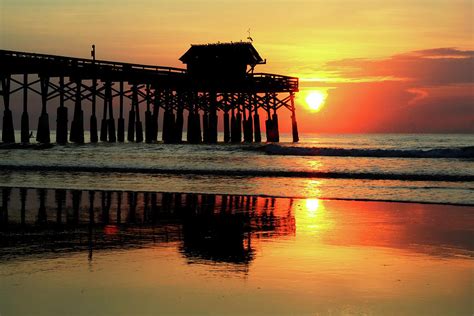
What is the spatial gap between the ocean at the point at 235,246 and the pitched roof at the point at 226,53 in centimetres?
3295

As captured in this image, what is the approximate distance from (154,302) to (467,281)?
3.51 meters

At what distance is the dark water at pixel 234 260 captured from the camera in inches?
283

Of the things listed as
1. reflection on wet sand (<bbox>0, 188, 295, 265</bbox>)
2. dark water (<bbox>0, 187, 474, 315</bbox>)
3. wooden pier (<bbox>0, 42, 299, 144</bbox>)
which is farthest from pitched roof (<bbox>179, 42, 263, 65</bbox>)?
dark water (<bbox>0, 187, 474, 315</bbox>)

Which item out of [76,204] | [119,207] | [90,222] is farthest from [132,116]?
[90,222]

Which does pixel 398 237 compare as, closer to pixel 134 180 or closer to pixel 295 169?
pixel 134 180

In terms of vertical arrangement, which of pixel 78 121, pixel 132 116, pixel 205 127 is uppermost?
pixel 132 116

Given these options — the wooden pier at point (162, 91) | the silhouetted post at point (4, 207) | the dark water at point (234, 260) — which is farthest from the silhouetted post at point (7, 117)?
the dark water at point (234, 260)

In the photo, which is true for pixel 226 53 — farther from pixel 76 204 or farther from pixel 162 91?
pixel 76 204

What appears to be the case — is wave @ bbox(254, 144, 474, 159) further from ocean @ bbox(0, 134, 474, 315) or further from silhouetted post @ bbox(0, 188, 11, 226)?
silhouetted post @ bbox(0, 188, 11, 226)

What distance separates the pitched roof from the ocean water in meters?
15.3

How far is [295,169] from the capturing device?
1106 inches

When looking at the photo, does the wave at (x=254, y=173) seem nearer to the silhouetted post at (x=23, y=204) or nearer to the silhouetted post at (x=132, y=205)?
the silhouetted post at (x=23, y=204)

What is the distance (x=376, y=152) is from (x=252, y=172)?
43.1ft

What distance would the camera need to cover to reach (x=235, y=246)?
1046cm
